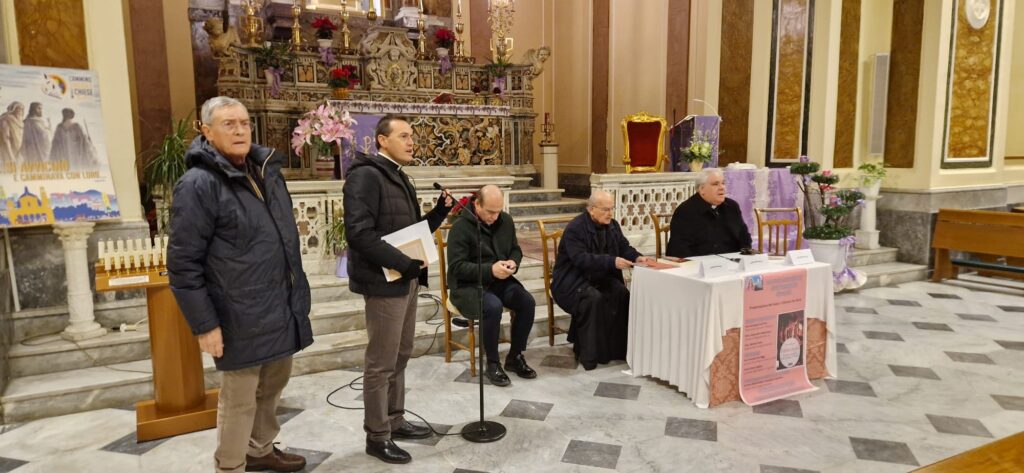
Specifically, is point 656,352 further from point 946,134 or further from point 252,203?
point 946,134

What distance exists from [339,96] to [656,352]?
Result: 547 cm

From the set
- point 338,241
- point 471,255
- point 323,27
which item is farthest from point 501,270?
point 323,27

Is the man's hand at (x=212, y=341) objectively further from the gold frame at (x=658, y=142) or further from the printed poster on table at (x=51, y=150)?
the gold frame at (x=658, y=142)

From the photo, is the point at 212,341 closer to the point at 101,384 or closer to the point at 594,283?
the point at 101,384

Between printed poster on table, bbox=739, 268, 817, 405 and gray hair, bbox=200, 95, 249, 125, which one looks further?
printed poster on table, bbox=739, 268, 817, 405

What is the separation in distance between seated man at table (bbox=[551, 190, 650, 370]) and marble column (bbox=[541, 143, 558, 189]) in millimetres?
4589

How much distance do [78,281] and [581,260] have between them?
A: 114 inches

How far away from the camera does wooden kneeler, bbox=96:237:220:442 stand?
125 inches

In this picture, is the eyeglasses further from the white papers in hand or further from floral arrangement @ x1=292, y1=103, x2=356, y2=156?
floral arrangement @ x1=292, y1=103, x2=356, y2=156

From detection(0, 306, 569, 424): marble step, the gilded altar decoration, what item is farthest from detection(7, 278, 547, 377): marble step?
the gilded altar decoration

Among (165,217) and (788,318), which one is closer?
(788,318)

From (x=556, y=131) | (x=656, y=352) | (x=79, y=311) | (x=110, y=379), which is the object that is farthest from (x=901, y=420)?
(x=556, y=131)

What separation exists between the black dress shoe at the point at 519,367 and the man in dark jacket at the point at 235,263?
71.1 inches

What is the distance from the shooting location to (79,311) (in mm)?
3855
